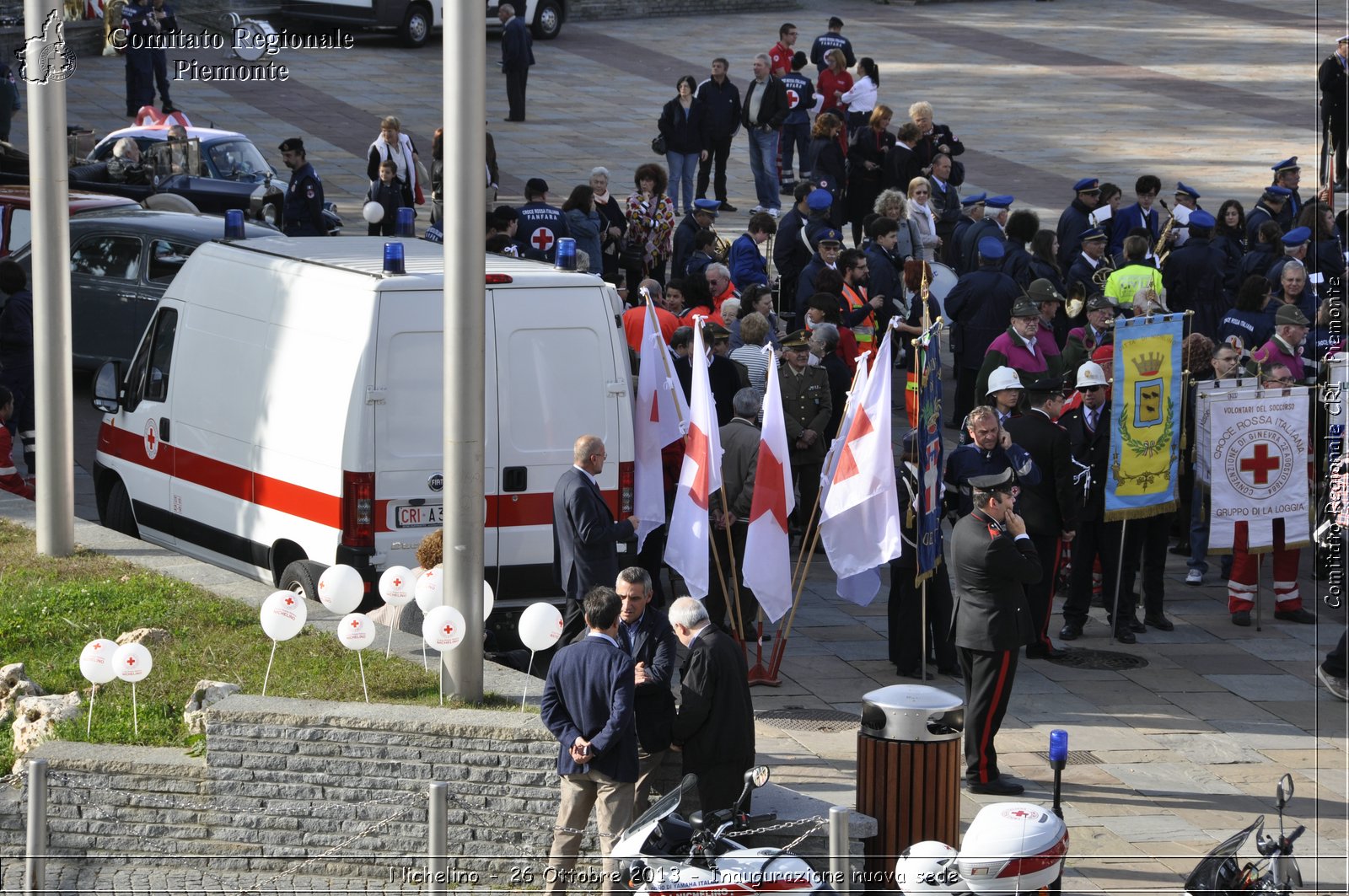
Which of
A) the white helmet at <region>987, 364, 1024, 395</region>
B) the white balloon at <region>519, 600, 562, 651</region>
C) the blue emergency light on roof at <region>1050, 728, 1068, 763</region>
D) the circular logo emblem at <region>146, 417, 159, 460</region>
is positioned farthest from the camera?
the circular logo emblem at <region>146, 417, 159, 460</region>

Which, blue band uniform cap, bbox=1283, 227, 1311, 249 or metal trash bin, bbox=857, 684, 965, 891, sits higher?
blue band uniform cap, bbox=1283, 227, 1311, 249

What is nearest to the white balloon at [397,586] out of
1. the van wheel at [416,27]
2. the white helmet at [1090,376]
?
the white helmet at [1090,376]

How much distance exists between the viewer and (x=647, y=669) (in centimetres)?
864

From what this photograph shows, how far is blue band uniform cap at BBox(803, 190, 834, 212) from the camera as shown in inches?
671

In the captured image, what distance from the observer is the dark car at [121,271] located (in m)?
17.2

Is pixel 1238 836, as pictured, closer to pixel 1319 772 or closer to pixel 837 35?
pixel 1319 772

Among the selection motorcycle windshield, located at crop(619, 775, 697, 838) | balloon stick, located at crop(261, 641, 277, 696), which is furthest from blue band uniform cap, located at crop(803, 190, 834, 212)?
motorcycle windshield, located at crop(619, 775, 697, 838)

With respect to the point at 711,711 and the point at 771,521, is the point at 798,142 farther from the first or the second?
the point at 711,711

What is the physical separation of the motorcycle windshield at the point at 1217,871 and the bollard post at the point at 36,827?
481cm

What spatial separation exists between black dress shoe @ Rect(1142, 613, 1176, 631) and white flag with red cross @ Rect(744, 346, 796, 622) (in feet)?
9.93

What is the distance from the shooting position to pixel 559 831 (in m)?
8.34

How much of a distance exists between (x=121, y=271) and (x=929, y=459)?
919 cm

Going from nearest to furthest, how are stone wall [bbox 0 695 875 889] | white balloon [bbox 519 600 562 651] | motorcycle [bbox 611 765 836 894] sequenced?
motorcycle [bbox 611 765 836 894] → stone wall [bbox 0 695 875 889] → white balloon [bbox 519 600 562 651]

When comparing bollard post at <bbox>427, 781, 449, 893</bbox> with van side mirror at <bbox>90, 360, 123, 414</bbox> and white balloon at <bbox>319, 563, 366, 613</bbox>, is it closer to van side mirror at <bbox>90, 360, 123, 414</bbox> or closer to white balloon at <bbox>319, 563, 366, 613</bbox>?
white balloon at <bbox>319, 563, 366, 613</bbox>
